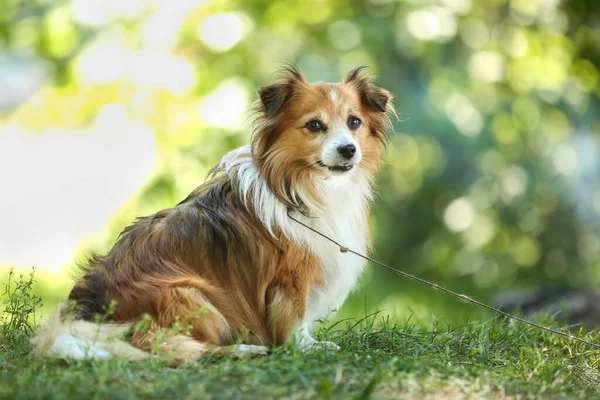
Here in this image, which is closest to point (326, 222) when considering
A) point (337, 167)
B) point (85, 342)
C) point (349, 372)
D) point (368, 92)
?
point (337, 167)

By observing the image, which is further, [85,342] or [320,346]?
[320,346]

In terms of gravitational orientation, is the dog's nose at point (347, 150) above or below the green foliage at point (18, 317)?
above

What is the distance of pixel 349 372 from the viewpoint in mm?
3602

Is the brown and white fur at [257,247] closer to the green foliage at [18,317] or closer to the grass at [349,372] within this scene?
the grass at [349,372]

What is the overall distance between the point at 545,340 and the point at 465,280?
5.18 m

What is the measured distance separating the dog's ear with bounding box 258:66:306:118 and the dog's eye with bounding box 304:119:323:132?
0.20 meters

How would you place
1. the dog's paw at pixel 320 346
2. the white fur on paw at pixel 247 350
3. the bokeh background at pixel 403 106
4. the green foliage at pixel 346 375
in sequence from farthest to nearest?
the bokeh background at pixel 403 106
the dog's paw at pixel 320 346
the white fur on paw at pixel 247 350
the green foliage at pixel 346 375

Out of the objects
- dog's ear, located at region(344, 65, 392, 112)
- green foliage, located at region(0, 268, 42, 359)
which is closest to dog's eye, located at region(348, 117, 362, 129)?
dog's ear, located at region(344, 65, 392, 112)

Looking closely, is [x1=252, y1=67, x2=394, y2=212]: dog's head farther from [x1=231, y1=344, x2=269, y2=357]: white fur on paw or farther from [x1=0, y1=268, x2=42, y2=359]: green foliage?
[x1=0, y1=268, x2=42, y2=359]: green foliage

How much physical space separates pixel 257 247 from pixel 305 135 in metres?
0.74

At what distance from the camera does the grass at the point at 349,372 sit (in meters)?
3.21

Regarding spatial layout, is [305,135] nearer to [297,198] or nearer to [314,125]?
[314,125]

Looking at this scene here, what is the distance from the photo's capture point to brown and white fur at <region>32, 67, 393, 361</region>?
155 inches

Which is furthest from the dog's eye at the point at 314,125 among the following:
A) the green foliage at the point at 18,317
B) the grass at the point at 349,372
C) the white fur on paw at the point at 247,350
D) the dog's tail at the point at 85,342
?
the green foliage at the point at 18,317
